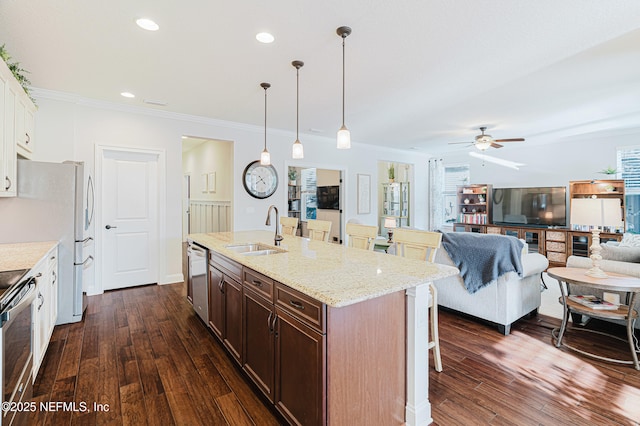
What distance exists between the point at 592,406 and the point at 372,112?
4003 millimetres

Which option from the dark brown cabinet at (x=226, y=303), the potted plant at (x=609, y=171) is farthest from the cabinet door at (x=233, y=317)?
the potted plant at (x=609, y=171)

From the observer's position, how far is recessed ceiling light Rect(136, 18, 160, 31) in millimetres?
2314

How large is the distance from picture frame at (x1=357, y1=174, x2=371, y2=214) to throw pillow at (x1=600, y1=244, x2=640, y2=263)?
175 inches

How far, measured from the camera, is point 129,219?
14.7 feet

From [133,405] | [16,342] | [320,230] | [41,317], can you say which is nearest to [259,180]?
Result: [320,230]

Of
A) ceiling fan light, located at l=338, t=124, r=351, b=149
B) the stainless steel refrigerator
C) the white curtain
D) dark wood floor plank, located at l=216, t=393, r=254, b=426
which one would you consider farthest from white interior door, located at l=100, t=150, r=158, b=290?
the white curtain

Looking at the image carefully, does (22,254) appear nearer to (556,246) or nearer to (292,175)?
(292,175)

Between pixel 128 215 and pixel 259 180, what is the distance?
2.11 m

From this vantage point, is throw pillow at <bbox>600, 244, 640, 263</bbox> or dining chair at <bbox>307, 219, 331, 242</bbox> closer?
throw pillow at <bbox>600, 244, 640, 263</bbox>

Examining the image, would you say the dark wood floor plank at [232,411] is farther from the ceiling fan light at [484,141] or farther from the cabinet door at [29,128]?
the ceiling fan light at [484,141]

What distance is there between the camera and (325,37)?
8.41 feet

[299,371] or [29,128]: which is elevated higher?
[29,128]

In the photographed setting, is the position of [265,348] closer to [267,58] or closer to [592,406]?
[592,406]

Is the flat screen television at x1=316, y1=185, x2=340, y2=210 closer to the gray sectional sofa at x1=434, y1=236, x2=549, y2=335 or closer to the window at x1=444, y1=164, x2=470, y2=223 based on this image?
the window at x1=444, y1=164, x2=470, y2=223
